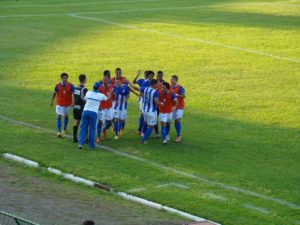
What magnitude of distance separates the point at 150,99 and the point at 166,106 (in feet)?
1.88

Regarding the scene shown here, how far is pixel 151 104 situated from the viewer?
21.2 metres

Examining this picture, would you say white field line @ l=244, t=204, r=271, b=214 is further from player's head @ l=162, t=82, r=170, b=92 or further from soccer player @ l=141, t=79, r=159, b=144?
player's head @ l=162, t=82, r=170, b=92

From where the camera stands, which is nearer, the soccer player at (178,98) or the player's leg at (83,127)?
the player's leg at (83,127)

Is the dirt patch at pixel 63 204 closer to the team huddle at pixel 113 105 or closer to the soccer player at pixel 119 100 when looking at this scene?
the team huddle at pixel 113 105

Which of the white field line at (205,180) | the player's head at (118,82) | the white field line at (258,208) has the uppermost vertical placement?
the player's head at (118,82)

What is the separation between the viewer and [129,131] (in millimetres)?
23047

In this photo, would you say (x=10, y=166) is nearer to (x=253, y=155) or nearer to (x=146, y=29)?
(x=253, y=155)

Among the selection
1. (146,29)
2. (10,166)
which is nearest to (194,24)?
(146,29)

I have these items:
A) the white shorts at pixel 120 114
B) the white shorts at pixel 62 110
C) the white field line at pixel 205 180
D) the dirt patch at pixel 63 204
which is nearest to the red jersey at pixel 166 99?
the white shorts at pixel 120 114

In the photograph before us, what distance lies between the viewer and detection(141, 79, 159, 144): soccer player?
21.1 meters

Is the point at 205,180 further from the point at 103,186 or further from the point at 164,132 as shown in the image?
the point at 164,132

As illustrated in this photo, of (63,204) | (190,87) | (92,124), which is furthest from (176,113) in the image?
(190,87)

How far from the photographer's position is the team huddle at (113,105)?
2088 cm

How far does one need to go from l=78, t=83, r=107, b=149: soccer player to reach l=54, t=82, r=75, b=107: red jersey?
1.11 m
